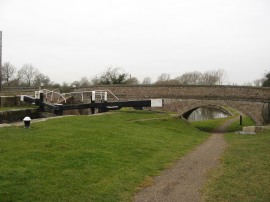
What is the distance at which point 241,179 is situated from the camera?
720 centimetres

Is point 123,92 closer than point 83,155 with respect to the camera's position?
No

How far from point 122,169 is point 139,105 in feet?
42.7

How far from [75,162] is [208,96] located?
18.5m

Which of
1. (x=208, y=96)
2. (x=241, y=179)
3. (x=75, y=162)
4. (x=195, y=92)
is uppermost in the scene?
(x=195, y=92)

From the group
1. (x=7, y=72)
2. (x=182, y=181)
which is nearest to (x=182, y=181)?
(x=182, y=181)

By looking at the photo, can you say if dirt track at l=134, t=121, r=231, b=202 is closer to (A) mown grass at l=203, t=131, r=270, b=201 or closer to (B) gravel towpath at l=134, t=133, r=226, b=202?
(B) gravel towpath at l=134, t=133, r=226, b=202

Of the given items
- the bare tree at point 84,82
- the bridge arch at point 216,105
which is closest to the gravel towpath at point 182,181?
the bridge arch at point 216,105

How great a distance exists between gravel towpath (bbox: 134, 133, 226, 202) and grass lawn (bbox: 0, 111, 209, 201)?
0.26 meters

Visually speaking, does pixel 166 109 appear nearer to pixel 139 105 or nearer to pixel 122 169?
pixel 139 105

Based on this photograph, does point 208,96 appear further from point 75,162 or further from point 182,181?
point 75,162

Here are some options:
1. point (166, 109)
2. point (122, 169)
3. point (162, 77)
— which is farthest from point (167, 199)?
point (162, 77)

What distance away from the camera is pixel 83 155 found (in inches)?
305

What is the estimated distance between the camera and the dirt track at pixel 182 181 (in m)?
5.98

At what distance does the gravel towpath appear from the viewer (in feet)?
19.6
